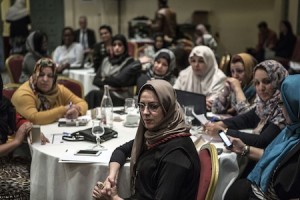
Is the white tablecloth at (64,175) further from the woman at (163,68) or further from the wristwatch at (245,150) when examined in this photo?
the woman at (163,68)

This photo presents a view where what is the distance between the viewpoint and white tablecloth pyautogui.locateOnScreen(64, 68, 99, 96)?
5.90m

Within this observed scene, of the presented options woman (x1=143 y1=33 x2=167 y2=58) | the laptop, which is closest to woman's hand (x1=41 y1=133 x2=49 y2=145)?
the laptop

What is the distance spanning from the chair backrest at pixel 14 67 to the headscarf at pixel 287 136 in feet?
14.1

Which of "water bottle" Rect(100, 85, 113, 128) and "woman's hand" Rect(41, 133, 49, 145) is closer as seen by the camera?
"woman's hand" Rect(41, 133, 49, 145)

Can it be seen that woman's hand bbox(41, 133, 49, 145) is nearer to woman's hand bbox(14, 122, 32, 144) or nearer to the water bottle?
woman's hand bbox(14, 122, 32, 144)

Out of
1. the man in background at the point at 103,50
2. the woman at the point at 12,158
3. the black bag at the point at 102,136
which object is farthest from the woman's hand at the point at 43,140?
the man in background at the point at 103,50

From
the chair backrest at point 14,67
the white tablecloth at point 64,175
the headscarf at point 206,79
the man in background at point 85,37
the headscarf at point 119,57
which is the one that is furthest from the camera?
the man in background at point 85,37

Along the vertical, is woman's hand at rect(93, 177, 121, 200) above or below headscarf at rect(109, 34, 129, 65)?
below

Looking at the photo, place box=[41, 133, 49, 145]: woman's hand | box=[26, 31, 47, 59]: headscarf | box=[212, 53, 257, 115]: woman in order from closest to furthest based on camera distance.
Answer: box=[41, 133, 49, 145]: woman's hand, box=[212, 53, 257, 115]: woman, box=[26, 31, 47, 59]: headscarf

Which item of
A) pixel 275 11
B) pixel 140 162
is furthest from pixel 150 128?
pixel 275 11

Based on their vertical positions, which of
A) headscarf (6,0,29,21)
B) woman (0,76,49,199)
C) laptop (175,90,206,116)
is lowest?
woman (0,76,49,199)

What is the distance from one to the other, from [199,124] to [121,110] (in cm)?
81

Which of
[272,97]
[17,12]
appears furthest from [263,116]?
[17,12]

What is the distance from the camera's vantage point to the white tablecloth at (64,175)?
8.14 feet
